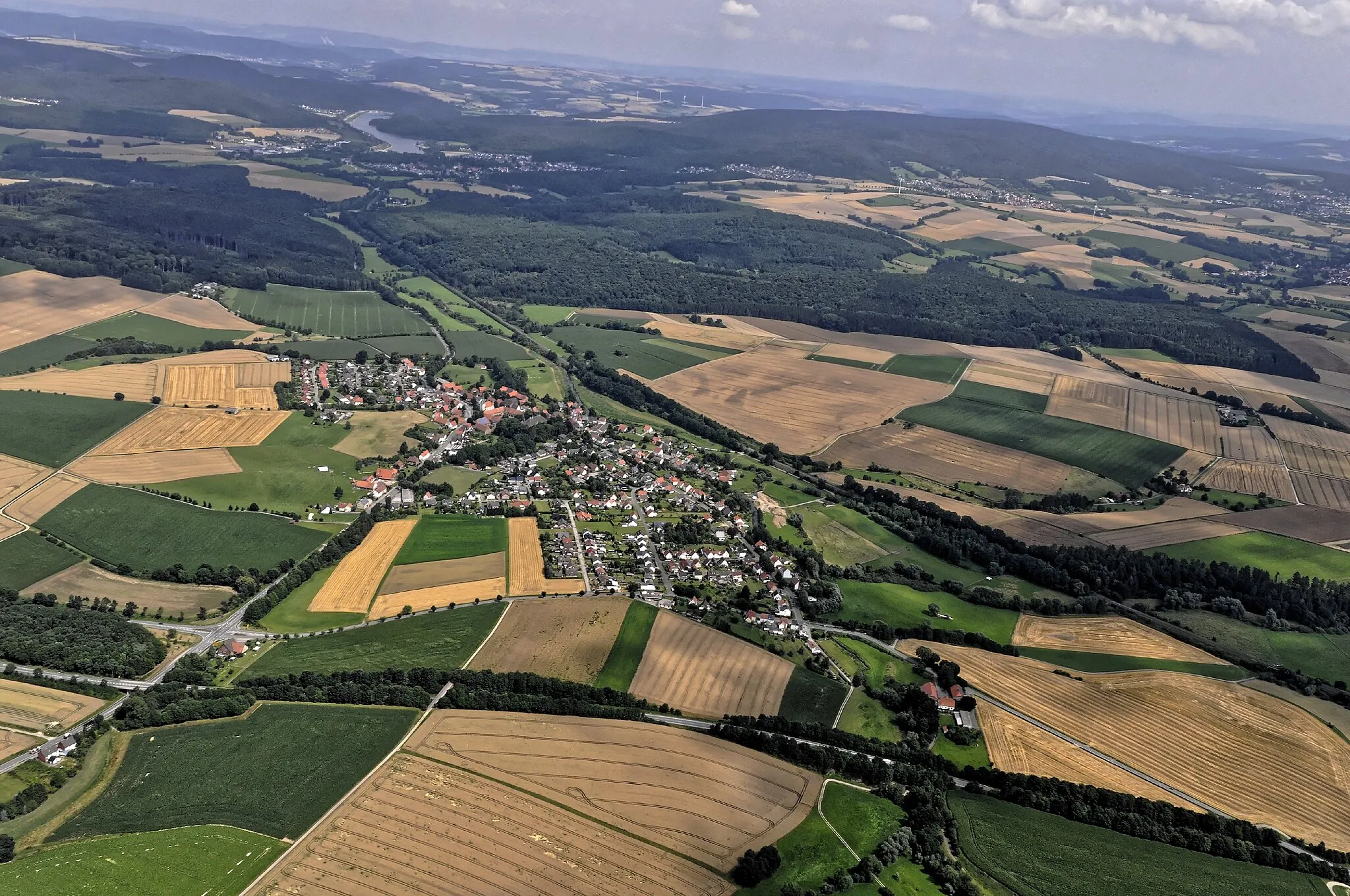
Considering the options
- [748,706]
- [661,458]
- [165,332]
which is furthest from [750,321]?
[748,706]

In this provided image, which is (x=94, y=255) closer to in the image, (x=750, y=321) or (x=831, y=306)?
(x=750, y=321)

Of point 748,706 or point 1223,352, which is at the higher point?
point 1223,352

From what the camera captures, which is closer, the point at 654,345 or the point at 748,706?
the point at 748,706

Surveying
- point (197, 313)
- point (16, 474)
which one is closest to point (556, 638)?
point (16, 474)

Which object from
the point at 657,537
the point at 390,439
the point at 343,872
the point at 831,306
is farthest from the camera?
the point at 831,306

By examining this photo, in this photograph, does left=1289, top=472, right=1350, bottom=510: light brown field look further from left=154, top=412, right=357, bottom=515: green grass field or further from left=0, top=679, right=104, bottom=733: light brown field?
left=0, top=679, right=104, bottom=733: light brown field

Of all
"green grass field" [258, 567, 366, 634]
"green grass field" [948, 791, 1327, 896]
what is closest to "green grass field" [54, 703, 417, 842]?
"green grass field" [258, 567, 366, 634]
